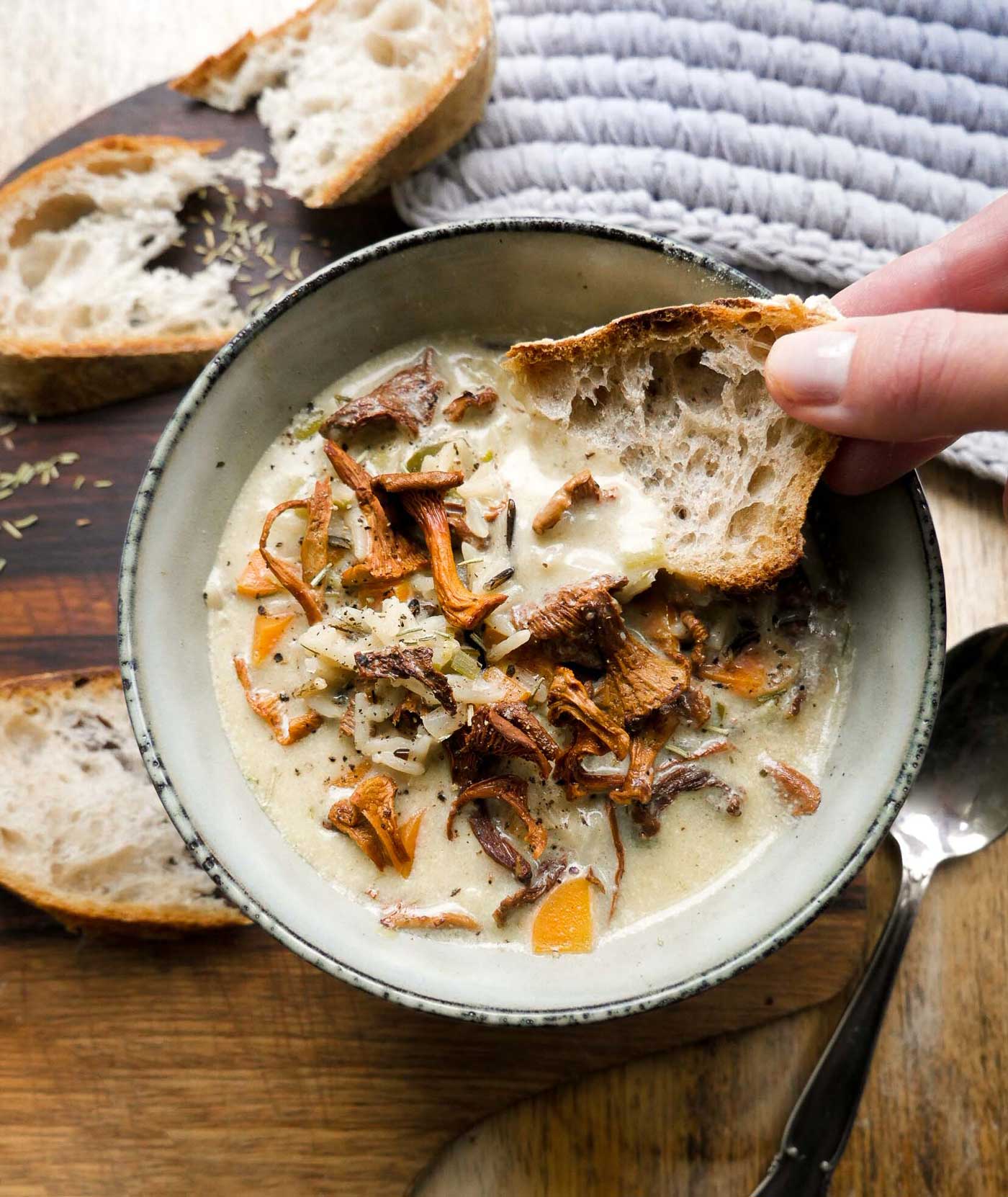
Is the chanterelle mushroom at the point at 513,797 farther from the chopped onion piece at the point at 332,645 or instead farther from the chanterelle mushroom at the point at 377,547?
the chanterelle mushroom at the point at 377,547

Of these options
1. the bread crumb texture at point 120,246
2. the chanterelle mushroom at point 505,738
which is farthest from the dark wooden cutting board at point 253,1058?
the bread crumb texture at point 120,246

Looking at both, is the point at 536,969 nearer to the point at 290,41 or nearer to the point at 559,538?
the point at 559,538

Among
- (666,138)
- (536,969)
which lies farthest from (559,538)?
(666,138)

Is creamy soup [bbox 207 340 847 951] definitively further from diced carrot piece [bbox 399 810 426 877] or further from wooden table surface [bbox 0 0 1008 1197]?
wooden table surface [bbox 0 0 1008 1197]

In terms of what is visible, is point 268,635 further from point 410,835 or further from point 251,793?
point 410,835

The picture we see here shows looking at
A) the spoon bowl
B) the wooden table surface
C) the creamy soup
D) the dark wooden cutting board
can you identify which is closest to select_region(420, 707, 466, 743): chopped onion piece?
the creamy soup

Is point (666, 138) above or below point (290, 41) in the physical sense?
below

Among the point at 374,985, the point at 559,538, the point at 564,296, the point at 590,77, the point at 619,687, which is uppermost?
the point at 590,77
